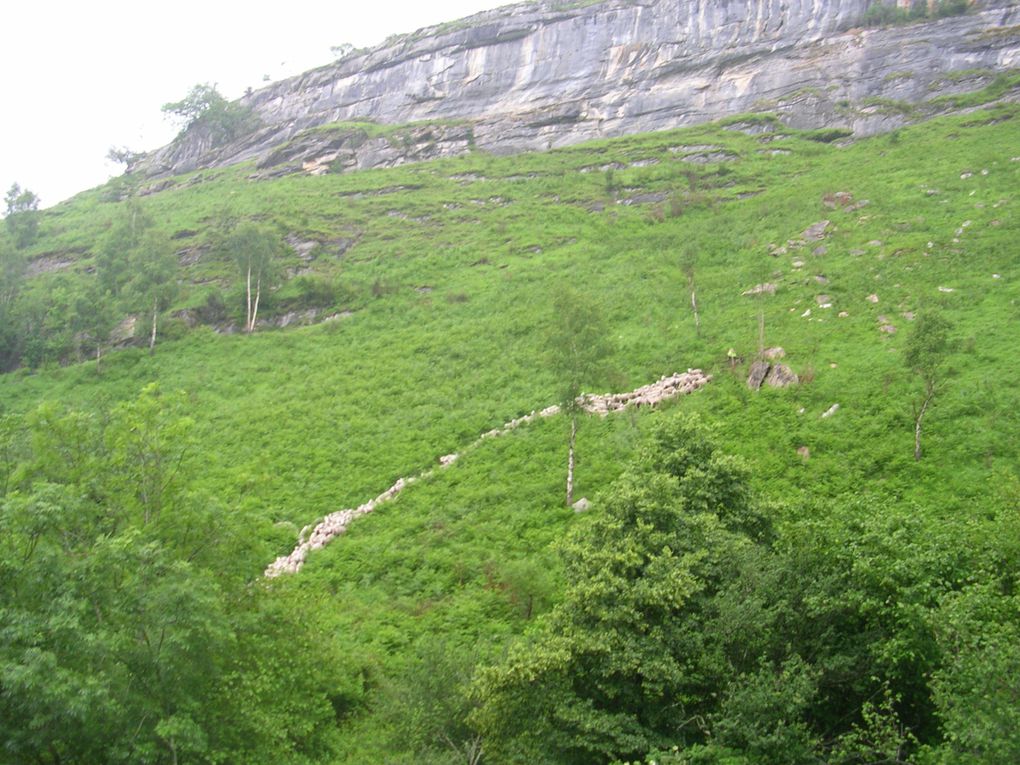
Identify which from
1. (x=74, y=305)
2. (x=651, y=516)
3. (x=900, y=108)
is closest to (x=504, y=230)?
(x=74, y=305)

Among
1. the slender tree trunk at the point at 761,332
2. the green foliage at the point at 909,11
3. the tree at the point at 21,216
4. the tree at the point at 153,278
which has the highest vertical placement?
the green foliage at the point at 909,11

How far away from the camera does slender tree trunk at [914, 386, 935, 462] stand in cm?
2567

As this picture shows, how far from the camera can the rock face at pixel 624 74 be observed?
86125 mm

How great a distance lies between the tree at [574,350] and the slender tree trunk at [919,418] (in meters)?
11.7

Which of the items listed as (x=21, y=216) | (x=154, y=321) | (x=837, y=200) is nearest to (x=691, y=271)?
(x=837, y=200)

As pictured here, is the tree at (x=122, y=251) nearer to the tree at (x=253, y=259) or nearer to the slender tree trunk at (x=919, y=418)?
the tree at (x=253, y=259)

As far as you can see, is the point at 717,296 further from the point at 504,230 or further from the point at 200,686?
the point at 200,686

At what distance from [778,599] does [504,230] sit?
5551 cm

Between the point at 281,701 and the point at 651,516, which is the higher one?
the point at 651,516

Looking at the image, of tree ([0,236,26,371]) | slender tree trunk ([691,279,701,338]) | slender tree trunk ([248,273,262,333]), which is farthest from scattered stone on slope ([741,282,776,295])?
tree ([0,236,26,371])

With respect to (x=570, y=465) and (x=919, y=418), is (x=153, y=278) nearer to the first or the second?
(x=570, y=465)

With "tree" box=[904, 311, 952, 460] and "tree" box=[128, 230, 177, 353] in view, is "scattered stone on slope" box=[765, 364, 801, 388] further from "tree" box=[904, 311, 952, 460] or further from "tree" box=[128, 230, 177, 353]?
"tree" box=[128, 230, 177, 353]

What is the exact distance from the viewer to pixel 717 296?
4500 cm

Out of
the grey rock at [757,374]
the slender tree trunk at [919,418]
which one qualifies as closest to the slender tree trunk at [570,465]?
the grey rock at [757,374]
